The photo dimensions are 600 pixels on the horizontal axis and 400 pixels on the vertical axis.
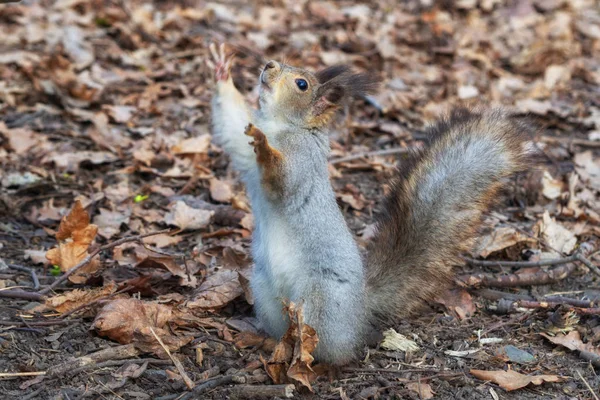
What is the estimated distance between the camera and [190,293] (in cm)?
345

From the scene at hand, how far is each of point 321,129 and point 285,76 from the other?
302mm

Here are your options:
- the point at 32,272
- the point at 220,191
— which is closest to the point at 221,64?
the point at 220,191

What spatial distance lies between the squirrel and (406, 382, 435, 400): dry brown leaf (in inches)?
12.0

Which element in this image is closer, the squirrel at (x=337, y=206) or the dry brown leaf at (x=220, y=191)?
the squirrel at (x=337, y=206)

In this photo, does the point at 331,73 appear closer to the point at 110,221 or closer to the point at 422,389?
A: the point at 422,389

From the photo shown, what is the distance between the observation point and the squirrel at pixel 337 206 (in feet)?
9.86

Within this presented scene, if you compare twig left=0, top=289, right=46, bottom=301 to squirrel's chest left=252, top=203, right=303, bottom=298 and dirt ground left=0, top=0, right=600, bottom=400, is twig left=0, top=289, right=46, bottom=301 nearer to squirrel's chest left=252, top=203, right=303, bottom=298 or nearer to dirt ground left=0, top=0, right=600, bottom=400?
dirt ground left=0, top=0, right=600, bottom=400

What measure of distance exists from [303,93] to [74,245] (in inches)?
53.5

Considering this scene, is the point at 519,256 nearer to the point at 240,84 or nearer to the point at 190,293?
the point at 190,293

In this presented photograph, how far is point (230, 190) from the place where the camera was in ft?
15.1

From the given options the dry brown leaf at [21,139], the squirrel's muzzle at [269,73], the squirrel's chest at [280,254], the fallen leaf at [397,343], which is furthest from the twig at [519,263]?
the dry brown leaf at [21,139]

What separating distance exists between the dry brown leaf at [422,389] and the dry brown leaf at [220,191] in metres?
1.99

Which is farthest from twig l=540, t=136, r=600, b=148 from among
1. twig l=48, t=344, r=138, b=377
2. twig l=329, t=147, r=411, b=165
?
twig l=48, t=344, r=138, b=377

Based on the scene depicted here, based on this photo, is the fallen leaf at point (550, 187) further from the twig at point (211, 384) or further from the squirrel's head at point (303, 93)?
the twig at point (211, 384)
